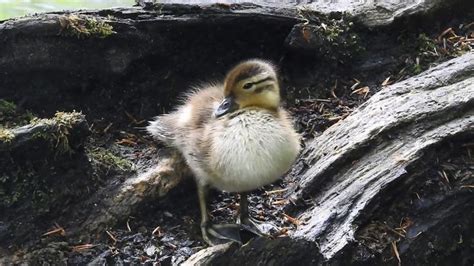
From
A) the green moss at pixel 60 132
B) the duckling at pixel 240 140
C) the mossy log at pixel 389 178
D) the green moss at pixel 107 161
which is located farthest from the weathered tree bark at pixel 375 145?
the green moss at pixel 60 132

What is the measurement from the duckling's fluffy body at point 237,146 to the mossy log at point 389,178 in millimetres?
249

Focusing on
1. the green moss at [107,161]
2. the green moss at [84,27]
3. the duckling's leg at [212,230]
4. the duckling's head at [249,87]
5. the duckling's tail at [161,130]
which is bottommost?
the duckling's leg at [212,230]

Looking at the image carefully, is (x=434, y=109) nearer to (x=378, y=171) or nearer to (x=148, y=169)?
(x=378, y=171)

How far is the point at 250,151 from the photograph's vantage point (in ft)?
9.24

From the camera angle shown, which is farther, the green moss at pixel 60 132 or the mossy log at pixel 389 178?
the mossy log at pixel 389 178

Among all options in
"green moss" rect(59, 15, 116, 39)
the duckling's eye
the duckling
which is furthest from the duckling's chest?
"green moss" rect(59, 15, 116, 39)

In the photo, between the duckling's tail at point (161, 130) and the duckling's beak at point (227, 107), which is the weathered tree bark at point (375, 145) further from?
the duckling's tail at point (161, 130)

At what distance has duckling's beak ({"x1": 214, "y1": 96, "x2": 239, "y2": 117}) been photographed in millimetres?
2957

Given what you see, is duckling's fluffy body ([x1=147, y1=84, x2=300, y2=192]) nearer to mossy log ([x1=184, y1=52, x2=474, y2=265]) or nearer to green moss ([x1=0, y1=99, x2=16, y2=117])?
mossy log ([x1=184, y1=52, x2=474, y2=265])

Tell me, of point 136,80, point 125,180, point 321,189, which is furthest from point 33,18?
point 321,189

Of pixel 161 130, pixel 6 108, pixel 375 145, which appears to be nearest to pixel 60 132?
pixel 6 108

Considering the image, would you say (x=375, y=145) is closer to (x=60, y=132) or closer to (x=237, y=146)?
(x=237, y=146)

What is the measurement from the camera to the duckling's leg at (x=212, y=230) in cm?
285

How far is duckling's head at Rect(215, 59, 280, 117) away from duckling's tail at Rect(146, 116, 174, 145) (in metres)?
0.37
